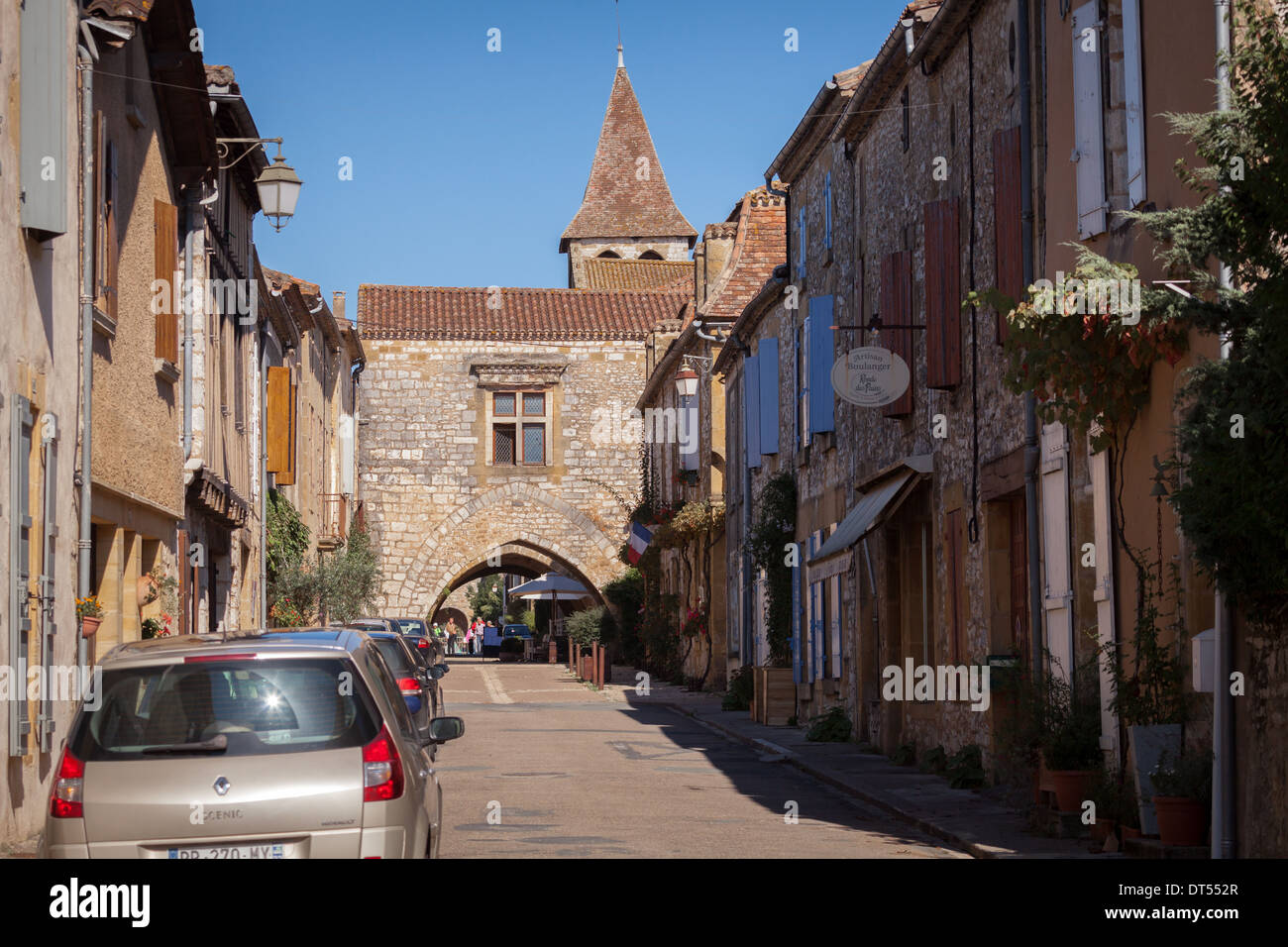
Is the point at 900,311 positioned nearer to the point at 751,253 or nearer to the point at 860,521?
the point at 860,521

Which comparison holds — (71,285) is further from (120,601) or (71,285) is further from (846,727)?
(846,727)

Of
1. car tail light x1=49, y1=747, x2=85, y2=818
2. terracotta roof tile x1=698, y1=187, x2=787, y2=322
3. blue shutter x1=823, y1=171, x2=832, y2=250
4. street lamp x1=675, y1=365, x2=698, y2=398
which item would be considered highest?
terracotta roof tile x1=698, y1=187, x2=787, y2=322

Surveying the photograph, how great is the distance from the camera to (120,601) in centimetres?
1460

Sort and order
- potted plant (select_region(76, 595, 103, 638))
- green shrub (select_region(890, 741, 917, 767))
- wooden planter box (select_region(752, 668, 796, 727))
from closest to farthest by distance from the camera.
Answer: potted plant (select_region(76, 595, 103, 638)), green shrub (select_region(890, 741, 917, 767)), wooden planter box (select_region(752, 668, 796, 727))

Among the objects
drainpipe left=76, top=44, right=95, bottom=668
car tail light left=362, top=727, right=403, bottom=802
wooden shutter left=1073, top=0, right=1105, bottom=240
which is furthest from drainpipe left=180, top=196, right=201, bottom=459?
car tail light left=362, top=727, right=403, bottom=802

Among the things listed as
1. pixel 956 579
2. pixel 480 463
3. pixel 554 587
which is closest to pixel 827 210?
pixel 956 579

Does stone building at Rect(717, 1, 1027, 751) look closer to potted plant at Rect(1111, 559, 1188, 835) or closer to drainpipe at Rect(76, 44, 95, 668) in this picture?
potted plant at Rect(1111, 559, 1188, 835)

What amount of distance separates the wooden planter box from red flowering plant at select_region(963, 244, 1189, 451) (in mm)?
12037

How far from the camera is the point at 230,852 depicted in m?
6.45

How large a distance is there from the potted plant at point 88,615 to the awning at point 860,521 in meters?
6.89

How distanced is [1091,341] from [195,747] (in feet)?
18.9

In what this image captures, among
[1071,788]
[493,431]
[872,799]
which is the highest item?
[493,431]

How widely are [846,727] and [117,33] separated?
1147cm

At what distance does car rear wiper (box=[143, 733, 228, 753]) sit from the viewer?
656cm
